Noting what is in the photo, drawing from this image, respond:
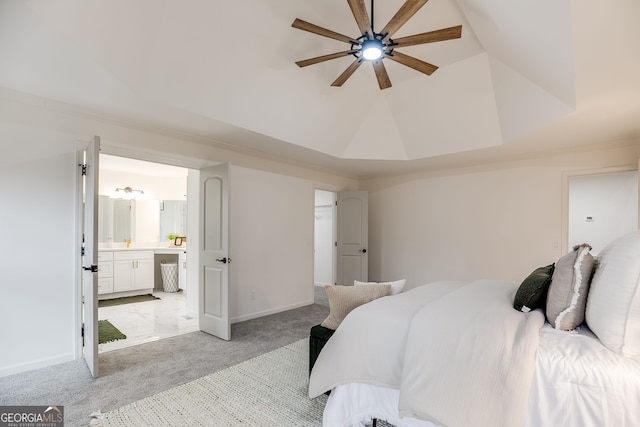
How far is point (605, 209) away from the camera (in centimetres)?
543

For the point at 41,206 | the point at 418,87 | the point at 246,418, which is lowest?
the point at 246,418

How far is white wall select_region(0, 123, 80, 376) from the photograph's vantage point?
2.67 metres

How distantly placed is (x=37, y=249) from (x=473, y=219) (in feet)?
18.3

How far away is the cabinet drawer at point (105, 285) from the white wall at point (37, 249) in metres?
3.00

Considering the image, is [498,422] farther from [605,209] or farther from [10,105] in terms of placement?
[605,209]

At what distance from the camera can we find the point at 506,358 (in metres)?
1.40

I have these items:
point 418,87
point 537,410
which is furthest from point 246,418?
point 418,87

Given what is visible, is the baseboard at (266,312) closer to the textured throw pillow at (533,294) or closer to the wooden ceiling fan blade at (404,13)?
the textured throw pillow at (533,294)

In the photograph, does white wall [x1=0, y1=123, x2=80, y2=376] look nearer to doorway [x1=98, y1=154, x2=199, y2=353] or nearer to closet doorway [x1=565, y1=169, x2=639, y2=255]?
doorway [x1=98, y1=154, x2=199, y2=353]

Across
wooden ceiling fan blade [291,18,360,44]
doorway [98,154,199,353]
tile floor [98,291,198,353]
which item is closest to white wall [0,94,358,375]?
tile floor [98,291,198,353]

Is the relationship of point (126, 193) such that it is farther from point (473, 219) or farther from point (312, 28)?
point (473, 219)

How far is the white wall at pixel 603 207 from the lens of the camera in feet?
17.1

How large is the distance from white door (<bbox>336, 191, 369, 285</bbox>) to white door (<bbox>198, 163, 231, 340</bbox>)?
272 cm

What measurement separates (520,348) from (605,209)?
580cm
